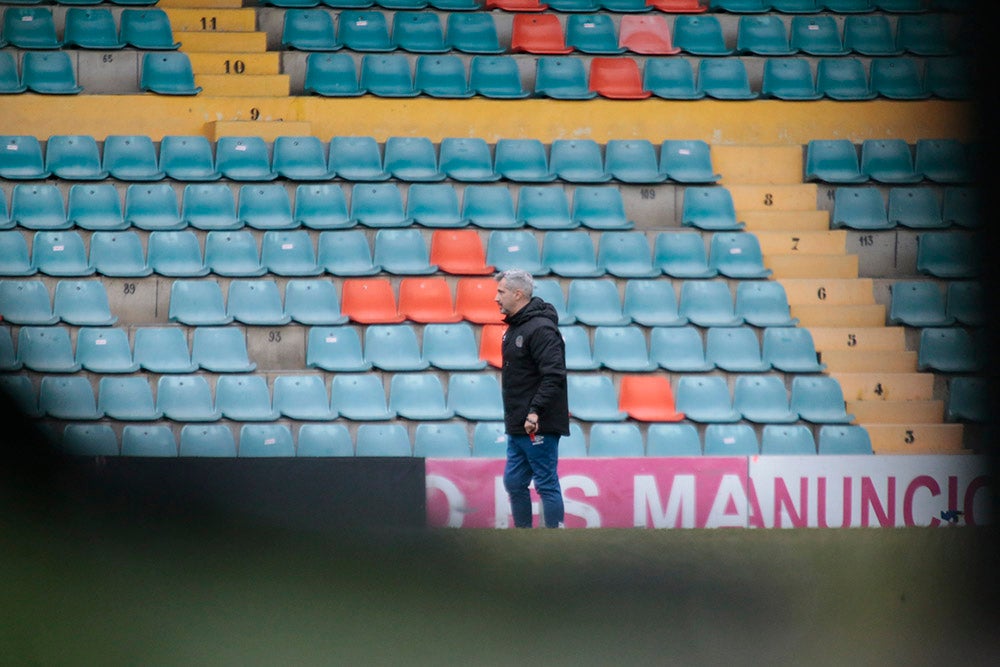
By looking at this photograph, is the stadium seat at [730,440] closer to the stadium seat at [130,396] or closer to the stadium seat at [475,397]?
the stadium seat at [475,397]

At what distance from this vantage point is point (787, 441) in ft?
18.0

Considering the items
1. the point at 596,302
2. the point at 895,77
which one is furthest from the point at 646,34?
the point at 596,302

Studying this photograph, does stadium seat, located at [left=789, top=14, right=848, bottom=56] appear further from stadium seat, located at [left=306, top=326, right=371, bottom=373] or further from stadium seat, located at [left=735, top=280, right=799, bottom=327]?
stadium seat, located at [left=306, top=326, right=371, bottom=373]

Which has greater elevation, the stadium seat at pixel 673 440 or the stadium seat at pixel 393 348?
the stadium seat at pixel 393 348

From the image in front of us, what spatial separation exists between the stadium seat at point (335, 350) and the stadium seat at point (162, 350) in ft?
1.83

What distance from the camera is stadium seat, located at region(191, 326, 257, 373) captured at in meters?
5.54

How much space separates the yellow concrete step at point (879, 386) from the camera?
5820mm

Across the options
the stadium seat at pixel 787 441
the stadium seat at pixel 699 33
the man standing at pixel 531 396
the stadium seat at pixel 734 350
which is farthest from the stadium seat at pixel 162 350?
the stadium seat at pixel 699 33

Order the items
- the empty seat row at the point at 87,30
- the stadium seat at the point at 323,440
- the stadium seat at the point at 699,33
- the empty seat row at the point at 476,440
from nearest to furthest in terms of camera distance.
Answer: the empty seat row at the point at 476,440, the stadium seat at the point at 323,440, the empty seat row at the point at 87,30, the stadium seat at the point at 699,33

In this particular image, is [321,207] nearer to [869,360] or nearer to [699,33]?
[699,33]

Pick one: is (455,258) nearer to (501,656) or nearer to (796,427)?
(796,427)

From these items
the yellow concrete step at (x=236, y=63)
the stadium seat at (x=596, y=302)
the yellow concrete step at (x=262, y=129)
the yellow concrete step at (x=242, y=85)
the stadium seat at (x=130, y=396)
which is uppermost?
the yellow concrete step at (x=236, y=63)

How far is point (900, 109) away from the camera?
22.5 feet

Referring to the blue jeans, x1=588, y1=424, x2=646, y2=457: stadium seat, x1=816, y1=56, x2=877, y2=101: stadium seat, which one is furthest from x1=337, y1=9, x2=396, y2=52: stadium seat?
the blue jeans
